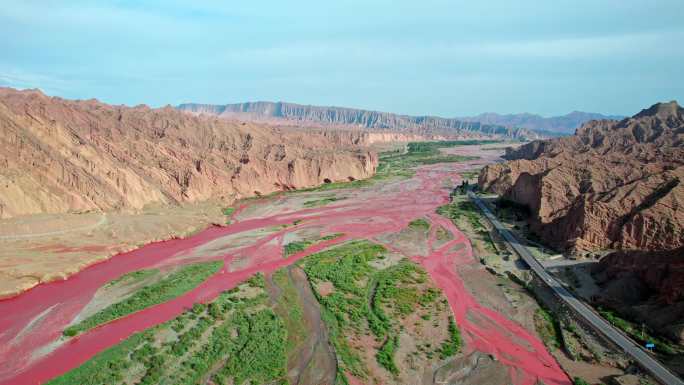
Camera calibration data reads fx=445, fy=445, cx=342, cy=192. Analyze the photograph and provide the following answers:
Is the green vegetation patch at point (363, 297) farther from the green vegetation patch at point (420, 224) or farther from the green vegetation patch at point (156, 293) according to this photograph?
the green vegetation patch at point (420, 224)

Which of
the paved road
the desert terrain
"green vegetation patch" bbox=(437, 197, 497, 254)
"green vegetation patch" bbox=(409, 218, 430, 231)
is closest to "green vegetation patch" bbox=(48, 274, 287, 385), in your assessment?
the desert terrain

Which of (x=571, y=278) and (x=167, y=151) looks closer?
(x=571, y=278)

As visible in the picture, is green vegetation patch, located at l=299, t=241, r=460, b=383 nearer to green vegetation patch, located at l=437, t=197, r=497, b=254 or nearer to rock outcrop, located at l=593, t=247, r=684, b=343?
green vegetation patch, located at l=437, t=197, r=497, b=254

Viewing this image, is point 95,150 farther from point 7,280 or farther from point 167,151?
point 7,280

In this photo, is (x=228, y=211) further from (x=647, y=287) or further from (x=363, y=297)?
(x=647, y=287)

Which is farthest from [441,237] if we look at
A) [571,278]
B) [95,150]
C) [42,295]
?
[95,150]

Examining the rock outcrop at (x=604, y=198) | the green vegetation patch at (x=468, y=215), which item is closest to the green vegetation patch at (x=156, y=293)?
the green vegetation patch at (x=468, y=215)
